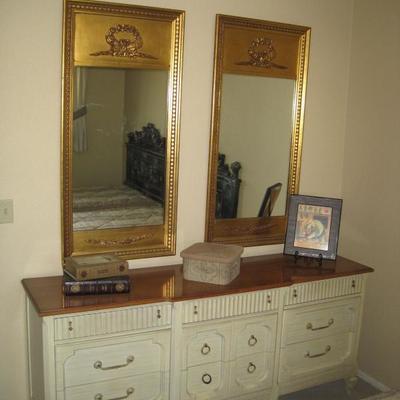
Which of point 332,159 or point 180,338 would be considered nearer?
point 180,338

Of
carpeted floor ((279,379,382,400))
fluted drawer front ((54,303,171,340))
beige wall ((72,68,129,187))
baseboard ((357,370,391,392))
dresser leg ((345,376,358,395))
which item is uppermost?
beige wall ((72,68,129,187))

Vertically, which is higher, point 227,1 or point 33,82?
point 227,1

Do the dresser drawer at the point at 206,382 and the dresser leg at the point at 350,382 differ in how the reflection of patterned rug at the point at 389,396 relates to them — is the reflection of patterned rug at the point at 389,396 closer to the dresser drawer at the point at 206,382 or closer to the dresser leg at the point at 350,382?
the dresser drawer at the point at 206,382

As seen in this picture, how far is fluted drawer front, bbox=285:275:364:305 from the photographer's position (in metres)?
2.57

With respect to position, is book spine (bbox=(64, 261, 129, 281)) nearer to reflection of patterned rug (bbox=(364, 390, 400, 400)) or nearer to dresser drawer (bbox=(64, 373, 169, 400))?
dresser drawer (bbox=(64, 373, 169, 400))

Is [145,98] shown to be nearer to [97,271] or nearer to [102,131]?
[102,131]

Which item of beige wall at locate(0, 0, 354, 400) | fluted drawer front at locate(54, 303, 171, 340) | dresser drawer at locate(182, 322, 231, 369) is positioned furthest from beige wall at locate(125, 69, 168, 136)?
dresser drawer at locate(182, 322, 231, 369)

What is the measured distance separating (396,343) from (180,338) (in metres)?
1.27

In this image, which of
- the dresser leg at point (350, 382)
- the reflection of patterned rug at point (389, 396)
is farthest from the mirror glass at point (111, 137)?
the dresser leg at point (350, 382)

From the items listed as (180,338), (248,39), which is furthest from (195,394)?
(248,39)

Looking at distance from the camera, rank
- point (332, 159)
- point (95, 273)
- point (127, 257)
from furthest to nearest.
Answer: point (332, 159)
point (127, 257)
point (95, 273)

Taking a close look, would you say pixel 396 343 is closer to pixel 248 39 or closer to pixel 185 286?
pixel 185 286

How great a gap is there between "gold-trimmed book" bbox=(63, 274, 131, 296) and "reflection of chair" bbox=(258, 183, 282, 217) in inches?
37.5

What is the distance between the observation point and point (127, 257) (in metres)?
2.54
